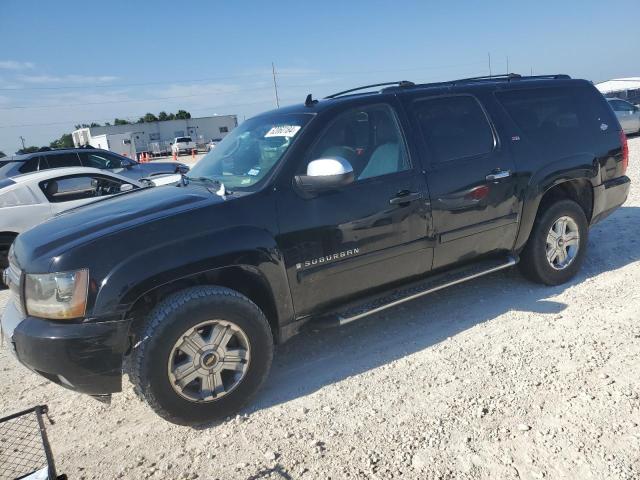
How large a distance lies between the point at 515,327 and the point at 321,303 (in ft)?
5.36

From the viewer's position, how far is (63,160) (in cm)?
1071

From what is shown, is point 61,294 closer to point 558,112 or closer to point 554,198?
point 554,198

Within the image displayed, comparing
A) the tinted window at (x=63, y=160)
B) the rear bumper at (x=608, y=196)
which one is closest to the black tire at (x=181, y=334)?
the rear bumper at (x=608, y=196)

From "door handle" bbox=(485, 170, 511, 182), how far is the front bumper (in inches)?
117

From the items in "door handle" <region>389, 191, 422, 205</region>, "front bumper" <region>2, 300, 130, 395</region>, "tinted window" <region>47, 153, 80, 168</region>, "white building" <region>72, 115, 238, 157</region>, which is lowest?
"front bumper" <region>2, 300, 130, 395</region>

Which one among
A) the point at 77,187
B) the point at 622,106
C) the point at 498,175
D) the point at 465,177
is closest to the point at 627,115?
the point at 622,106

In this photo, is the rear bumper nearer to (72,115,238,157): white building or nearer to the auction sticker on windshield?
the auction sticker on windshield

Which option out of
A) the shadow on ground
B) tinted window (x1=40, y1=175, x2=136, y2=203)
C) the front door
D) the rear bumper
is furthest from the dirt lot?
tinted window (x1=40, y1=175, x2=136, y2=203)

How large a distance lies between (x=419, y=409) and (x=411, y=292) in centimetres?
107

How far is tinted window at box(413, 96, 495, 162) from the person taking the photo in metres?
3.96

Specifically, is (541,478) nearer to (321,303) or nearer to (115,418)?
(321,303)

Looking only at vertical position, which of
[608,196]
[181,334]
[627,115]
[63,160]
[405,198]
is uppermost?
[63,160]

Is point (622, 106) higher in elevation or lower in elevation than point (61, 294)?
higher

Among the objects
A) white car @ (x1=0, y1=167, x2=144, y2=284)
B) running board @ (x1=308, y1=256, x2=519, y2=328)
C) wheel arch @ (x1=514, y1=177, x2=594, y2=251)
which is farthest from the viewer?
white car @ (x1=0, y1=167, x2=144, y2=284)
